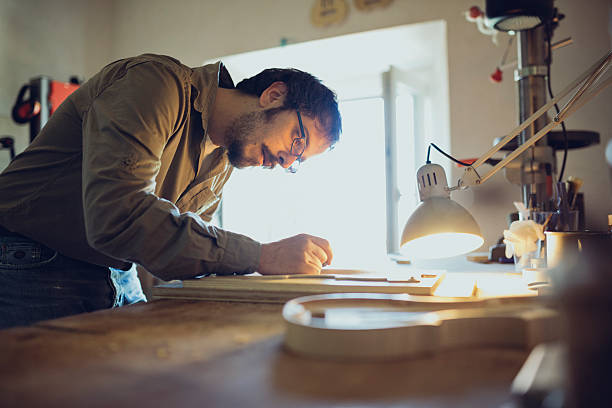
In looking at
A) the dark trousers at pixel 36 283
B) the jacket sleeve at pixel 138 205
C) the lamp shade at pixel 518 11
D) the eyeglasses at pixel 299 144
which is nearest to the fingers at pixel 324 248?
the jacket sleeve at pixel 138 205

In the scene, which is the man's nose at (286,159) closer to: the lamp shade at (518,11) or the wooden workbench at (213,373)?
the lamp shade at (518,11)

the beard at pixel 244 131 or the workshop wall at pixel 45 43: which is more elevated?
the workshop wall at pixel 45 43

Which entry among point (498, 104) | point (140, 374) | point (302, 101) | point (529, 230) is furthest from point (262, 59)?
point (140, 374)

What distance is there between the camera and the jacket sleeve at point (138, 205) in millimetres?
933

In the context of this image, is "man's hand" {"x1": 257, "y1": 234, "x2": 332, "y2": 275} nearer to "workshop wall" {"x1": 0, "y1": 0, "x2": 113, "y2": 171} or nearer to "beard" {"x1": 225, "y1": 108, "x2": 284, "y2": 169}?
"beard" {"x1": 225, "y1": 108, "x2": 284, "y2": 169}

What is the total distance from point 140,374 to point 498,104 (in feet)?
9.76

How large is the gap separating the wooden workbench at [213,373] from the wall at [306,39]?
8.58 feet

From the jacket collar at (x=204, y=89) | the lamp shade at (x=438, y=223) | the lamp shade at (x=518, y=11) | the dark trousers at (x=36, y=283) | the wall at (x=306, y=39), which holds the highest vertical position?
the wall at (x=306, y=39)

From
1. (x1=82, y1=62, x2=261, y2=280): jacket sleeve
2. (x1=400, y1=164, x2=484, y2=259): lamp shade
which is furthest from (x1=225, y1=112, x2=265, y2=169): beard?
(x1=400, y1=164, x2=484, y2=259): lamp shade

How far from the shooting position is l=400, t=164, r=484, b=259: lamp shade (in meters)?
0.87

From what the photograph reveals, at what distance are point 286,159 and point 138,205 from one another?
0.75 m

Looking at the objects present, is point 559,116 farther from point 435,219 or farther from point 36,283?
point 36,283

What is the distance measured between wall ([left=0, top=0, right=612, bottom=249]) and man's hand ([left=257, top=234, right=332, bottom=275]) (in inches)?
84.8

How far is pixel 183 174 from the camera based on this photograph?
1.43 metres
